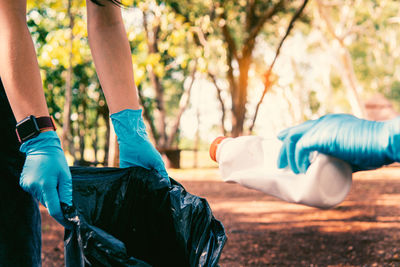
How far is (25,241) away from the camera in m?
1.59

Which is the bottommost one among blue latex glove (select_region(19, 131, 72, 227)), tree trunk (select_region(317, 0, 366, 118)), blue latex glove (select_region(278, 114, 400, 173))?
blue latex glove (select_region(19, 131, 72, 227))

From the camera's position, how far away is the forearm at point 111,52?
142 cm

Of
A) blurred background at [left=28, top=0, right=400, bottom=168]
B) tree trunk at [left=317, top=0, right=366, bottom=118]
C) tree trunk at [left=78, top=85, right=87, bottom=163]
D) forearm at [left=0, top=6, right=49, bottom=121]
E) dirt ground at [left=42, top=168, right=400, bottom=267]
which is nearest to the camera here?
forearm at [left=0, top=6, right=49, bottom=121]

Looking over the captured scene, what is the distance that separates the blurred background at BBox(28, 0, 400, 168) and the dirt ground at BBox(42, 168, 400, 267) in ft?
6.78

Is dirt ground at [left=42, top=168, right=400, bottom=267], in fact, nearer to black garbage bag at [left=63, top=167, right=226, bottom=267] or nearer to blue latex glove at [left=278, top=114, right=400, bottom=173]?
black garbage bag at [left=63, top=167, right=226, bottom=267]

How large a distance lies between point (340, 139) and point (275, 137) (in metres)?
0.30

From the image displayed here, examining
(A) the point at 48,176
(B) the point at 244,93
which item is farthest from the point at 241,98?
(A) the point at 48,176

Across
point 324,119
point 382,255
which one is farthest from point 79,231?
point 382,255

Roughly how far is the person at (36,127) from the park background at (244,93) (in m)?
0.15

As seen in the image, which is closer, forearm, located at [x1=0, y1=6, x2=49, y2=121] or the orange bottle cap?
forearm, located at [x1=0, y1=6, x2=49, y2=121]

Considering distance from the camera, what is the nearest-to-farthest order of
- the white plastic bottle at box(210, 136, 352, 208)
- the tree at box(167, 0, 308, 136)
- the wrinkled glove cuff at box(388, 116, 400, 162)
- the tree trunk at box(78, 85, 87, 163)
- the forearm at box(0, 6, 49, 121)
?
the wrinkled glove cuff at box(388, 116, 400, 162)
the white plastic bottle at box(210, 136, 352, 208)
the forearm at box(0, 6, 49, 121)
the tree at box(167, 0, 308, 136)
the tree trunk at box(78, 85, 87, 163)

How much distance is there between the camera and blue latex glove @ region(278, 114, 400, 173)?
3.06ft

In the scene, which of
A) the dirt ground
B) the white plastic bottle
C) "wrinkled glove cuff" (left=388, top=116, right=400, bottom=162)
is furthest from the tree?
"wrinkled glove cuff" (left=388, top=116, right=400, bottom=162)

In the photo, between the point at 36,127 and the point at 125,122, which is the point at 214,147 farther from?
the point at 36,127
